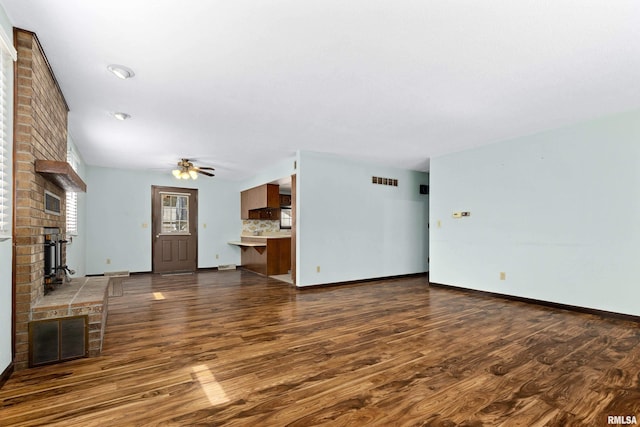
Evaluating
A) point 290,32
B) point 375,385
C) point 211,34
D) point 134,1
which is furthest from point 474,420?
point 134,1

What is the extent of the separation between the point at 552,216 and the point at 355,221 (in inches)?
120

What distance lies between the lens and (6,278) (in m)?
2.12

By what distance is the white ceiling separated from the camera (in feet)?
6.48

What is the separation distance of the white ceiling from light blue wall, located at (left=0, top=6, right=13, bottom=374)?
139 mm

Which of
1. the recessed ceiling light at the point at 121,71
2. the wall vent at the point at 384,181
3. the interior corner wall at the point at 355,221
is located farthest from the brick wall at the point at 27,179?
the wall vent at the point at 384,181

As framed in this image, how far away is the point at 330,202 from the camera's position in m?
5.83

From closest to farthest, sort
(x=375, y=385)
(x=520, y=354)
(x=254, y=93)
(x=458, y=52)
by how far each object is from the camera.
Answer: (x=375, y=385)
(x=458, y=52)
(x=520, y=354)
(x=254, y=93)

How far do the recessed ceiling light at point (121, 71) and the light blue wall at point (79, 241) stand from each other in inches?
104

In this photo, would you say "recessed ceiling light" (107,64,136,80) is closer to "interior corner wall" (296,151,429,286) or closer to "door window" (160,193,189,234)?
"interior corner wall" (296,151,429,286)

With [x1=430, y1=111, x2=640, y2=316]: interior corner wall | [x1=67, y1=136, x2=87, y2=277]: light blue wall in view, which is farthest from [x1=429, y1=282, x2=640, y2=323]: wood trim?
[x1=67, y1=136, x2=87, y2=277]: light blue wall

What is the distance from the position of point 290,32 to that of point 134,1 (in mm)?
934

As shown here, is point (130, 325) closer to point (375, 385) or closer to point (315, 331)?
point (315, 331)

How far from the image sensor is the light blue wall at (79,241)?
4.83m

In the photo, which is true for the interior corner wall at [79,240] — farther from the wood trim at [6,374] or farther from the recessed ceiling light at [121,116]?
the wood trim at [6,374]
